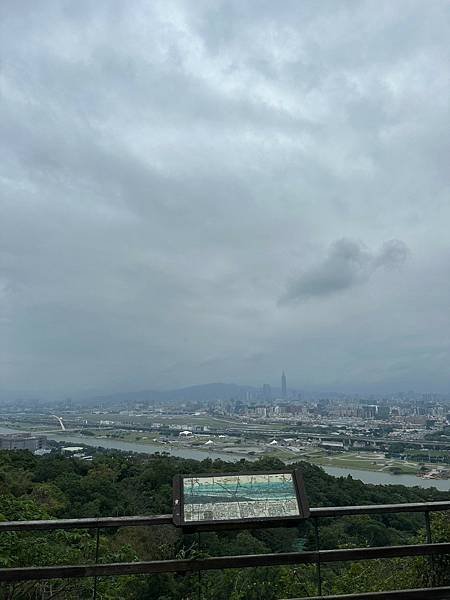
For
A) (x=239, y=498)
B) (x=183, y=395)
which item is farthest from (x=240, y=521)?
(x=183, y=395)

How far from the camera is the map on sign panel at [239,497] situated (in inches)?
119

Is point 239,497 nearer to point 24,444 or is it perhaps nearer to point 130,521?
point 130,521

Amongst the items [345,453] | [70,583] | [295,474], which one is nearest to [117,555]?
[70,583]

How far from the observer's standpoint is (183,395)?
126500 millimetres

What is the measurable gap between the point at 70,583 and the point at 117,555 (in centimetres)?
87

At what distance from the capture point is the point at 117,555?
4641 mm

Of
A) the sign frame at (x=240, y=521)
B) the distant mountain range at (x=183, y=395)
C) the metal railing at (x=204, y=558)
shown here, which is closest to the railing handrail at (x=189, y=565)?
the metal railing at (x=204, y=558)

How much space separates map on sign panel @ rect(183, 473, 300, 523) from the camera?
3021mm

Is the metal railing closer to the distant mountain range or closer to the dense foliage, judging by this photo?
the dense foliage

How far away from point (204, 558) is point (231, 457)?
2743cm

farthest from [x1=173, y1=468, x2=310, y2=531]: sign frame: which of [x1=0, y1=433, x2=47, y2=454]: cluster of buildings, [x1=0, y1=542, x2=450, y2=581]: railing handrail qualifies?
[x1=0, y1=433, x2=47, y2=454]: cluster of buildings

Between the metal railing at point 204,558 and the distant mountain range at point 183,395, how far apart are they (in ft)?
364

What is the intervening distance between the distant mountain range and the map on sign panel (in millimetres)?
110950

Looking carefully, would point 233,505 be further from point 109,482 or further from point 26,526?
point 109,482
